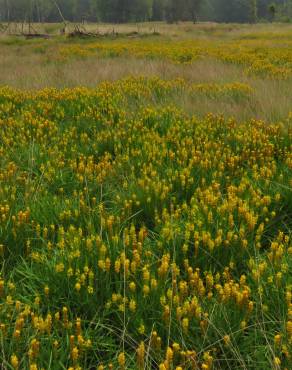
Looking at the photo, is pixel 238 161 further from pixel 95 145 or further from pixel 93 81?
pixel 93 81

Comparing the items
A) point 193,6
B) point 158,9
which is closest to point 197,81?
point 193,6

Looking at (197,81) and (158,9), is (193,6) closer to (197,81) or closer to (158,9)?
(158,9)

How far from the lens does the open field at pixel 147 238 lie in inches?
86.0

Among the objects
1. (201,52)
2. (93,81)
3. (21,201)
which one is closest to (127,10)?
(201,52)

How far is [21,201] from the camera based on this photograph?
12.6ft

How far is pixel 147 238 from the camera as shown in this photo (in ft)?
10.6

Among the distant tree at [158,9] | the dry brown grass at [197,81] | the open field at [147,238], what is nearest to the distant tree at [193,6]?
the distant tree at [158,9]

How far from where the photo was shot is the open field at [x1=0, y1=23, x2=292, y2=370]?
2184 mm

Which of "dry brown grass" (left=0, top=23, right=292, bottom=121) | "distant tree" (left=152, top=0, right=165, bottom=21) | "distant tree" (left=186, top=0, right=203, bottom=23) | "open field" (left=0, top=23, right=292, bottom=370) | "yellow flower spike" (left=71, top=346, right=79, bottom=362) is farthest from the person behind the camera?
"distant tree" (left=152, top=0, right=165, bottom=21)

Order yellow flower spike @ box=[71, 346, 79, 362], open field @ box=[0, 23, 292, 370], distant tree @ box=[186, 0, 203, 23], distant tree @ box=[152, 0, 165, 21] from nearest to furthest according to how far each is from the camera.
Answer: yellow flower spike @ box=[71, 346, 79, 362], open field @ box=[0, 23, 292, 370], distant tree @ box=[186, 0, 203, 23], distant tree @ box=[152, 0, 165, 21]

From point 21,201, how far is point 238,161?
2.36 metres

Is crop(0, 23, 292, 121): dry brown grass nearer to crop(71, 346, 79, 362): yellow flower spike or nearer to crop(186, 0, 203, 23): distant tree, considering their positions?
crop(71, 346, 79, 362): yellow flower spike

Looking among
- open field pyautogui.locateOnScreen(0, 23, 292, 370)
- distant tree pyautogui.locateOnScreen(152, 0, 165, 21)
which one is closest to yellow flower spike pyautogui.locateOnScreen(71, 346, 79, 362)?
open field pyautogui.locateOnScreen(0, 23, 292, 370)

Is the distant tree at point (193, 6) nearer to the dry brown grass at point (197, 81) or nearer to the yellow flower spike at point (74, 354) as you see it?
the dry brown grass at point (197, 81)
